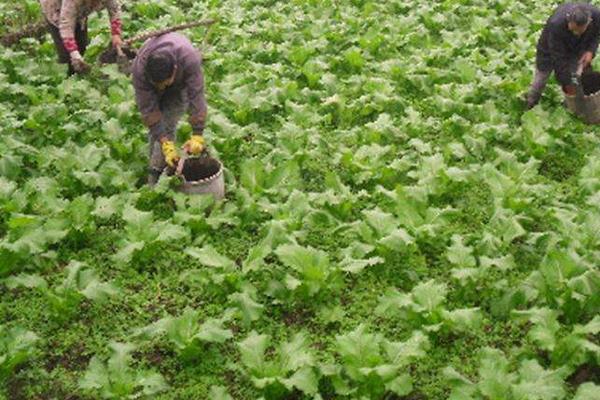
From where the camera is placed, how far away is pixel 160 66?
22.5 feet

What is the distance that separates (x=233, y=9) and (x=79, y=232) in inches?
312

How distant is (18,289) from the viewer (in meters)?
6.76

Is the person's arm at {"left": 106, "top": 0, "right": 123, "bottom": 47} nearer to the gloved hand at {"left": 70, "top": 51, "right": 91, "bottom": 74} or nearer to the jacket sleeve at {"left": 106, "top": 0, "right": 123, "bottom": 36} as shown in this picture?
the jacket sleeve at {"left": 106, "top": 0, "right": 123, "bottom": 36}

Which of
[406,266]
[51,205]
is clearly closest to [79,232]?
[51,205]

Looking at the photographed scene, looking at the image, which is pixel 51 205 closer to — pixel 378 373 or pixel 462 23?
pixel 378 373

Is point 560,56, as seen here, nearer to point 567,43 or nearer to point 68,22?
point 567,43

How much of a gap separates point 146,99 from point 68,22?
3.15m

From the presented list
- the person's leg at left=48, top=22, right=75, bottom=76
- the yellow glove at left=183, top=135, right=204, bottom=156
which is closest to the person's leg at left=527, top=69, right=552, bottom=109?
the yellow glove at left=183, top=135, right=204, bottom=156

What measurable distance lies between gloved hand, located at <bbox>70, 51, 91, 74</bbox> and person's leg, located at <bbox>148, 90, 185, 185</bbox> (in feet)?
9.18

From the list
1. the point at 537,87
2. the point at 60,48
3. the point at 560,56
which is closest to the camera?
the point at 560,56

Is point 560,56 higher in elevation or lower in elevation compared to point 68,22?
higher

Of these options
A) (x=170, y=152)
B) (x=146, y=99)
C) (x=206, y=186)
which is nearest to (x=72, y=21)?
(x=146, y=99)

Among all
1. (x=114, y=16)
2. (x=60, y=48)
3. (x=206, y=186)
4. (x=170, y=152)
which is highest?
(x=114, y=16)

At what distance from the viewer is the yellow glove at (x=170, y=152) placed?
293 inches
